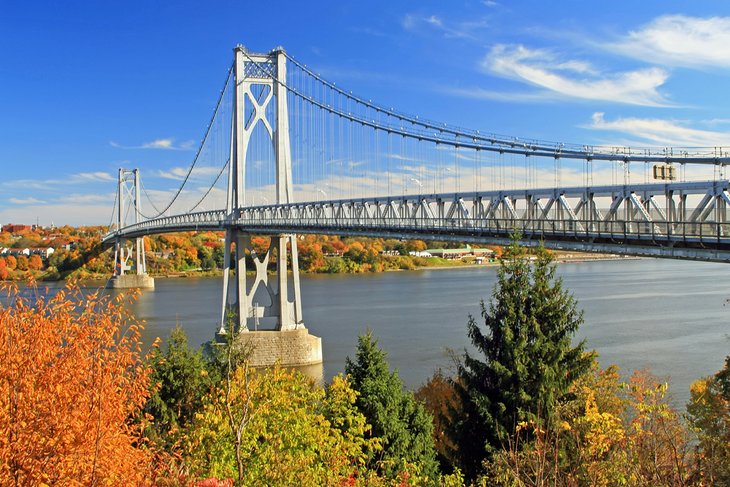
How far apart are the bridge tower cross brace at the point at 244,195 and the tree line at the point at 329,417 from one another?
36.5 ft

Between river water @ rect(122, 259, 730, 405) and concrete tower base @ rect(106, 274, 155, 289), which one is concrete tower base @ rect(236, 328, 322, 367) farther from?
concrete tower base @ rect(106, 274, 155, 289)

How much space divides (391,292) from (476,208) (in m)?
31.6

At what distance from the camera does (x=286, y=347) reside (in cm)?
2489

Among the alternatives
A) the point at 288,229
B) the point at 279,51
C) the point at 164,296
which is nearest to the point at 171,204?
the point at 164,296

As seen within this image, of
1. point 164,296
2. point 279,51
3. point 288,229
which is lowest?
point 164,296

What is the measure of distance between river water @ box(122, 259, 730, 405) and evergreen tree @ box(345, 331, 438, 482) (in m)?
7.39

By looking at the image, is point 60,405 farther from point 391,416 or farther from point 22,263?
point 22,263

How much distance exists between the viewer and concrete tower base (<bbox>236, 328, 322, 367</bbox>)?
24547mm

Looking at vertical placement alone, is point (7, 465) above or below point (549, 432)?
above

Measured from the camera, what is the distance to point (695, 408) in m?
11.6

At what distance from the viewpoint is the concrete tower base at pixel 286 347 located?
966 inches

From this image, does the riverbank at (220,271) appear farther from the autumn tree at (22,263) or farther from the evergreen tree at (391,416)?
the evergreen tree at (391,416)

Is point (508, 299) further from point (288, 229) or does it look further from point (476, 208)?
point (288, 229)

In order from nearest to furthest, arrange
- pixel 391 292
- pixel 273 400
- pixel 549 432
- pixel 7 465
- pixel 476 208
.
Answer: pixel 7 465 < pixel 273 400 < pixel 549 432 < pixel 476 208 < pixel 391 292
